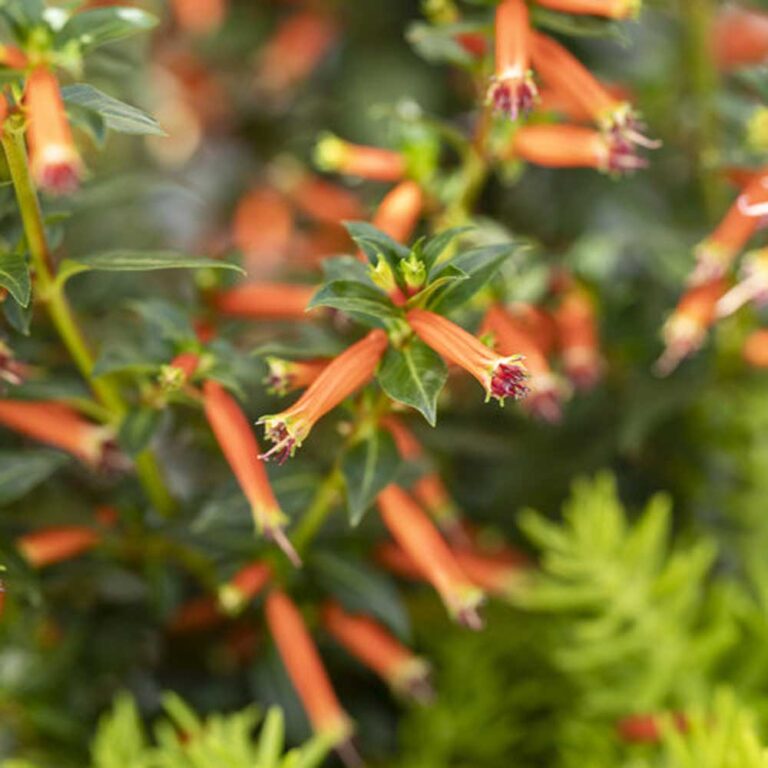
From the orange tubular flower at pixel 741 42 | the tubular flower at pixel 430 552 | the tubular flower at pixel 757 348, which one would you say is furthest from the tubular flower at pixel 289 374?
the orange tubular flower at pixel 741 42

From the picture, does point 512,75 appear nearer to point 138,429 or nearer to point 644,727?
point 138,429

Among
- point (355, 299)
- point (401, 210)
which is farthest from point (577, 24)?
point (355, 299)

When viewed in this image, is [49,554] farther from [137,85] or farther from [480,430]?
[137,85]

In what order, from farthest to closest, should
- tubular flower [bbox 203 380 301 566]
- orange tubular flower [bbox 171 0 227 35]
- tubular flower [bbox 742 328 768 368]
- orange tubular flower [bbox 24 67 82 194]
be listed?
orange tubular flower [bbox 171 0 227 35]
tubular flower [bbox 742 328 768 368]
tubular flower [bbox 203 380 301 566]
orange tubular flower [bbox 24 67 82 194]

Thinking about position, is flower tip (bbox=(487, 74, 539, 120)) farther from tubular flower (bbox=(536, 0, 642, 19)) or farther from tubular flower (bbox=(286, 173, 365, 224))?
tubular flower (bbox=(286, 173, 365, 224))

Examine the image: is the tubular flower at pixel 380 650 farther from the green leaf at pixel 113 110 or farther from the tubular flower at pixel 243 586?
the green leaf at pixel 113 110

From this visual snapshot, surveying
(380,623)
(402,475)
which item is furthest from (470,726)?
(402,475)

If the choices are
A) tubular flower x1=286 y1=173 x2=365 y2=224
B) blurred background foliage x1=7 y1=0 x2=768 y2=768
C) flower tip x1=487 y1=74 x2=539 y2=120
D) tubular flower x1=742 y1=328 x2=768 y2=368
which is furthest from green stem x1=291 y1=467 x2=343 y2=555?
tubular flower x1=286 y1=173 x2=365 y2=224
